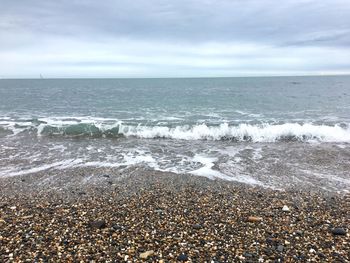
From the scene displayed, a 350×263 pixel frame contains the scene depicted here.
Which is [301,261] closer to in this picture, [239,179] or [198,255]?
[198,255]

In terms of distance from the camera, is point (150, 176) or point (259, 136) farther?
point (259, 136)

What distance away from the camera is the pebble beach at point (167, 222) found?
15.4 feet

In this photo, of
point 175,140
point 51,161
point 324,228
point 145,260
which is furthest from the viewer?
point 175,140

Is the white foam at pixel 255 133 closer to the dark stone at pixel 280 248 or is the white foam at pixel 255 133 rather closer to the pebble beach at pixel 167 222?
the pebble beach at pixel 167 222

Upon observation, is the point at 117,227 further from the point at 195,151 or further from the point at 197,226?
the point at 195,151

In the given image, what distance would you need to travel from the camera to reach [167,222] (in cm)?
576

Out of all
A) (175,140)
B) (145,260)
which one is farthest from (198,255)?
(175,140)

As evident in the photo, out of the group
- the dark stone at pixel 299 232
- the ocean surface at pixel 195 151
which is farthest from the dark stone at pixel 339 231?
the ocean surface at pixel 195 151

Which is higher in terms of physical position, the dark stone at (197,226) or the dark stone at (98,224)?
the dark stone at (98,224)

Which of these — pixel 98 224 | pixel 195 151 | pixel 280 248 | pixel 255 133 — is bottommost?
pixel 195 151

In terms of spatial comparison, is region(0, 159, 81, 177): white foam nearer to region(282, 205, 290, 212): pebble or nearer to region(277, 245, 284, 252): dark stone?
region(282, 205, 290, 212): pebble

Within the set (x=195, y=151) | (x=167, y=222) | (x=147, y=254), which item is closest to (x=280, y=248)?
(x=167, y=222)

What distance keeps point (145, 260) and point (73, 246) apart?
4.70 ft

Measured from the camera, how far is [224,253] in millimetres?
4711
